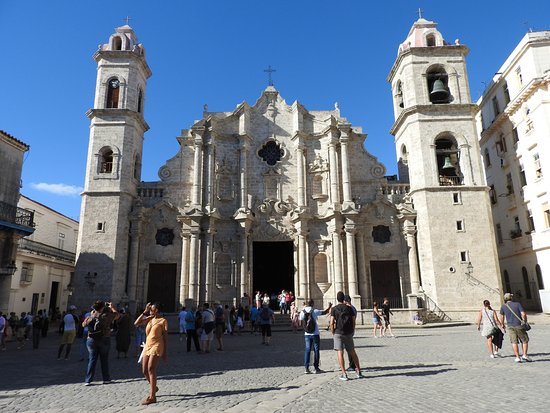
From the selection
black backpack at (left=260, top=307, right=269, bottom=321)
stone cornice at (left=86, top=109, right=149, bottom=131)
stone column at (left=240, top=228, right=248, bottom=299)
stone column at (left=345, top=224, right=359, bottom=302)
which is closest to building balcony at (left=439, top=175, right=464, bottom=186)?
stone column at (left=345, top=224, right=359, bottom=302)

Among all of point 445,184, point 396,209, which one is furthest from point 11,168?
point 445,184

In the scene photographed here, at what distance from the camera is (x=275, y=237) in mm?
25750

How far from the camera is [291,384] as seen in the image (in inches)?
316

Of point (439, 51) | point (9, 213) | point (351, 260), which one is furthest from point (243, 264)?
Answer: point (439, 51)

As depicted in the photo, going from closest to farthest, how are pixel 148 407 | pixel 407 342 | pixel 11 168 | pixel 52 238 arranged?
pixel 148 407
pixel 407 342
pixel 11 168
pixel 52 238

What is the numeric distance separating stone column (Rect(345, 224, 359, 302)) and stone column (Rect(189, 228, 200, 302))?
361 inches

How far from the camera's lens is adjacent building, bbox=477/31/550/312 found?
25031mm

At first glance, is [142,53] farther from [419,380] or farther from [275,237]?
[419,380]

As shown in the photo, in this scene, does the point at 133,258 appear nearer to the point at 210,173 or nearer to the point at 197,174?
the point at 197,174

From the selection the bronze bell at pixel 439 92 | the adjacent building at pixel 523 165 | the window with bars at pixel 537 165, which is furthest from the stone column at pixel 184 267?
the window with bars at pixel 537 165

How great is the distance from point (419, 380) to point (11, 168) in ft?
77.6

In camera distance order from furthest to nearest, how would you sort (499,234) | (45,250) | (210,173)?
(45,250) → (499,234) → (210,173)

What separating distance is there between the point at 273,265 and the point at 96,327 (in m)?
18.7

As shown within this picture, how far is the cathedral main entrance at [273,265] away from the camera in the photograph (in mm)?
26531
